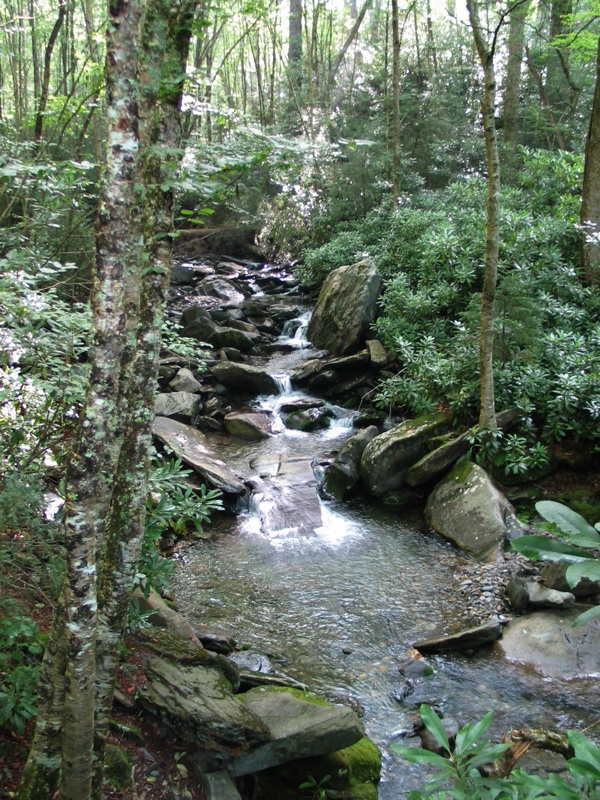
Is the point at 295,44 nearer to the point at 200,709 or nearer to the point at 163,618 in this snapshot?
the point at 163,618

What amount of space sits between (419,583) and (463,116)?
16.4m

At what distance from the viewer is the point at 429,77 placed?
18703mm

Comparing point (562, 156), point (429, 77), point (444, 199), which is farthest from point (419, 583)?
point (429, 77)

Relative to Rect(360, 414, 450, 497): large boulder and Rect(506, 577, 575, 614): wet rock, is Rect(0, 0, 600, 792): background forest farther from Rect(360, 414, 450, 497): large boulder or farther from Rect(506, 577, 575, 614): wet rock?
Rect(506, 577, 575, 614): wet rock

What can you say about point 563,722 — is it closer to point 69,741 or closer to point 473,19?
point 69,741

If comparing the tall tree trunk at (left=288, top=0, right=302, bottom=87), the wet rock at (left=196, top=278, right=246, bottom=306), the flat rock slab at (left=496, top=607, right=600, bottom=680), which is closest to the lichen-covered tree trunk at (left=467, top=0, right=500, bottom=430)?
the flat rock slab at (left=496, top=607, right=600, bottom=680)

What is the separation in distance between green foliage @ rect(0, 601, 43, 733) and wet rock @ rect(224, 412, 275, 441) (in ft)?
22.6

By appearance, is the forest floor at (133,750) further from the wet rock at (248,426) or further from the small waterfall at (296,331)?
the small waterfall at (296,331)

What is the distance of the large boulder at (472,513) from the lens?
6.64 m

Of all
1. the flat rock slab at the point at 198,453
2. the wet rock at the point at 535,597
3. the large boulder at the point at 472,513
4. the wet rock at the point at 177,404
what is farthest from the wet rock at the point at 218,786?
the wet rock at the point at 177,404

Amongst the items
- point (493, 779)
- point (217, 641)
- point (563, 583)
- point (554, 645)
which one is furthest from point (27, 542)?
point (563, 583)

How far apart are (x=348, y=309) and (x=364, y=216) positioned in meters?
5.57

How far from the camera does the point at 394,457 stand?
8.04m

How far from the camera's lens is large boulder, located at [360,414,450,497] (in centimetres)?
803
